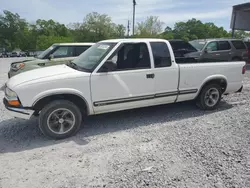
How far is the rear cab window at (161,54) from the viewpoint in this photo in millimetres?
4406

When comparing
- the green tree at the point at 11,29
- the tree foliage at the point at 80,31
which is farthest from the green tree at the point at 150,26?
the green tree at the point at 11,29

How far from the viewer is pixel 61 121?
3836 millimetres

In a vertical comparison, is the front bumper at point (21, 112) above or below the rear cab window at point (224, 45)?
below

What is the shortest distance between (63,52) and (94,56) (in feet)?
14.6

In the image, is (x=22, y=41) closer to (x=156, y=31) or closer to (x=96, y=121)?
(x=156, y=31)

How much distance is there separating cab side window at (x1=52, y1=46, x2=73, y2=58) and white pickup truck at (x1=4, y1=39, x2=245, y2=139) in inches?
158

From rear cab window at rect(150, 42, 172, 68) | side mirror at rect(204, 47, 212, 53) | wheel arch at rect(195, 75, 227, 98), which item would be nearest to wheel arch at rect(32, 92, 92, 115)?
rear cab window at rect(150, 42, 172, 68)

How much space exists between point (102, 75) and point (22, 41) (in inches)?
2712

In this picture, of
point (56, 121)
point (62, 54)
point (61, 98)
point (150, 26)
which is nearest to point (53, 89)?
point (61, 98)

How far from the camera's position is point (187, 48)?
410 inches

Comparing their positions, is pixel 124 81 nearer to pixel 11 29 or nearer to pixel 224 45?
pixel 224 45

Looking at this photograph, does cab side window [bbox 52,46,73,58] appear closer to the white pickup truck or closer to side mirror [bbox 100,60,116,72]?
the white pickup truck

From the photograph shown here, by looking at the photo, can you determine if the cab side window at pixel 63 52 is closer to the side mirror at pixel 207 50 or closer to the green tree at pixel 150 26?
the side mirror at pixel 207 50

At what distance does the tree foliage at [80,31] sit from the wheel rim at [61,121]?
43.6 m
